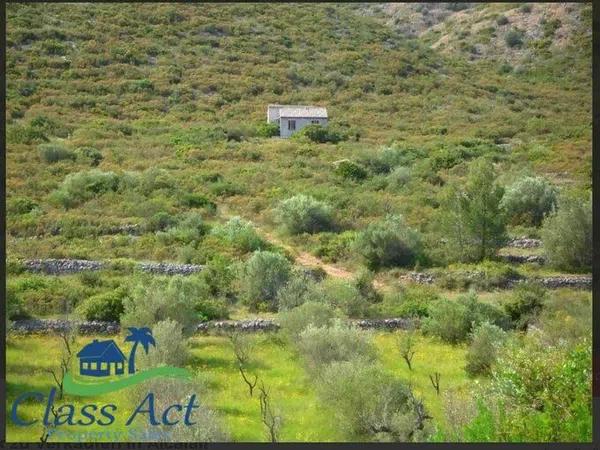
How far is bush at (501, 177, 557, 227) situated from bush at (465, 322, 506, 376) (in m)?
14.1

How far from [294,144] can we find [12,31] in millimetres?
30690

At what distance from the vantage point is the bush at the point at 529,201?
27.9 m

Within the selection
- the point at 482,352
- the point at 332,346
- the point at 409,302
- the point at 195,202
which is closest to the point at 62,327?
the point at 332,346

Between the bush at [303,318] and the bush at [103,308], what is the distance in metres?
4.31

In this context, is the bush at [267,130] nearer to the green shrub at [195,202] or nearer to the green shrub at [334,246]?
the green shrub at [195,202]

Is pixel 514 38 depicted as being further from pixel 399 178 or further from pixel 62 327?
pixel 62 327

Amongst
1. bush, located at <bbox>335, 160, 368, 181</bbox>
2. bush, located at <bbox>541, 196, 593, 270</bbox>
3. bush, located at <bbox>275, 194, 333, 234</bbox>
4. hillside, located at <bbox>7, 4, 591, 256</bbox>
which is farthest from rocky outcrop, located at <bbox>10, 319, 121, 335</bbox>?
bush, located at <bbox>335, 160, 368, 181</bbox>

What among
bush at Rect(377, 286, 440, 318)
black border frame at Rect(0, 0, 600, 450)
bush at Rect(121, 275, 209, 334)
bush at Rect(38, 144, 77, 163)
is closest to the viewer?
black border frame at Rect(0, 0, 600, 450)

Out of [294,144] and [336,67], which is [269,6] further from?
[294,144]

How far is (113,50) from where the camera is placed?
59156 mm

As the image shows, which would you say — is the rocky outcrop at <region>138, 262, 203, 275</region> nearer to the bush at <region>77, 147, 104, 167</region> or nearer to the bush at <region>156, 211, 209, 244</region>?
the bush at <region>156, 211, 209, 244</region>

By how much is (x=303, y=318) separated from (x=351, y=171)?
20.2m

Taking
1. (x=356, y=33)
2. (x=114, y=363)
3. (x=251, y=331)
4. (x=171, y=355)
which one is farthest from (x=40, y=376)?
(x=356, y=33)

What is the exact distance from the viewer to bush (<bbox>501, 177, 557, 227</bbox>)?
91.5ft
